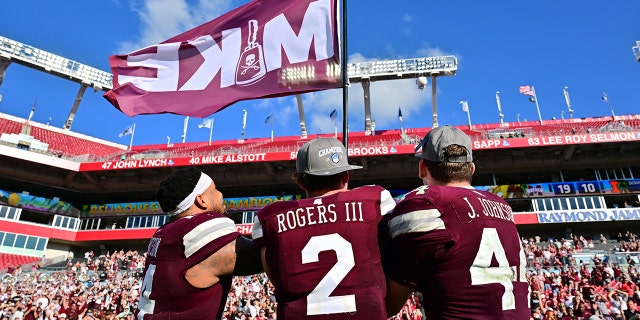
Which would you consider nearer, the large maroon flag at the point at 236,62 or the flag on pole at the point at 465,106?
the large maroon flag at the point at 236,62

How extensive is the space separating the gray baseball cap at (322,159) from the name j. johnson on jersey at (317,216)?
0.83ft

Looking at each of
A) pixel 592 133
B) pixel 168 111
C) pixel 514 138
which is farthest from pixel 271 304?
pixel 592 133

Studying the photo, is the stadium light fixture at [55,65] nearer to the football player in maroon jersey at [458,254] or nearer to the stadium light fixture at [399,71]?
the stadium light fixture at [399,71]

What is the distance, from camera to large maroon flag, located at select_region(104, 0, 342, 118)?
609 centimetres

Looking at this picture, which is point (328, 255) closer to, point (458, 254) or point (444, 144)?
point (458, 254)

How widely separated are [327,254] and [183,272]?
0.95 m

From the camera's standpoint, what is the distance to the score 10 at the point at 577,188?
29.3 metres

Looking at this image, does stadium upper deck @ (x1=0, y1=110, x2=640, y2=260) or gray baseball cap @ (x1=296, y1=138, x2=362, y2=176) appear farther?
stadium upper deck @ (x1=0, y1=110, x2=640, y2=260)

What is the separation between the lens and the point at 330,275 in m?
1.96

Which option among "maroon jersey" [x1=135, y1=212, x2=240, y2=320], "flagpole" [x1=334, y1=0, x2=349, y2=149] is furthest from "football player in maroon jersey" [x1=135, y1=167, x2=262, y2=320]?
"flagpole" [x1=334, y1=0, x2=349, y2=149]

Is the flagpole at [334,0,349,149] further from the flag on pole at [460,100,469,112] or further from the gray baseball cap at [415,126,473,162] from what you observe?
the flag on pole at [460,100,469,112]

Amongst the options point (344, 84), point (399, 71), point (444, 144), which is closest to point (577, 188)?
point (399, 71)

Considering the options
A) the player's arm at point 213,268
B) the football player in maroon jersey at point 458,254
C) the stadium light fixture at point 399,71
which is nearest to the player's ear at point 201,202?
the player's arm at point 213,268

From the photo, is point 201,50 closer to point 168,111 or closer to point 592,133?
point 168,111
